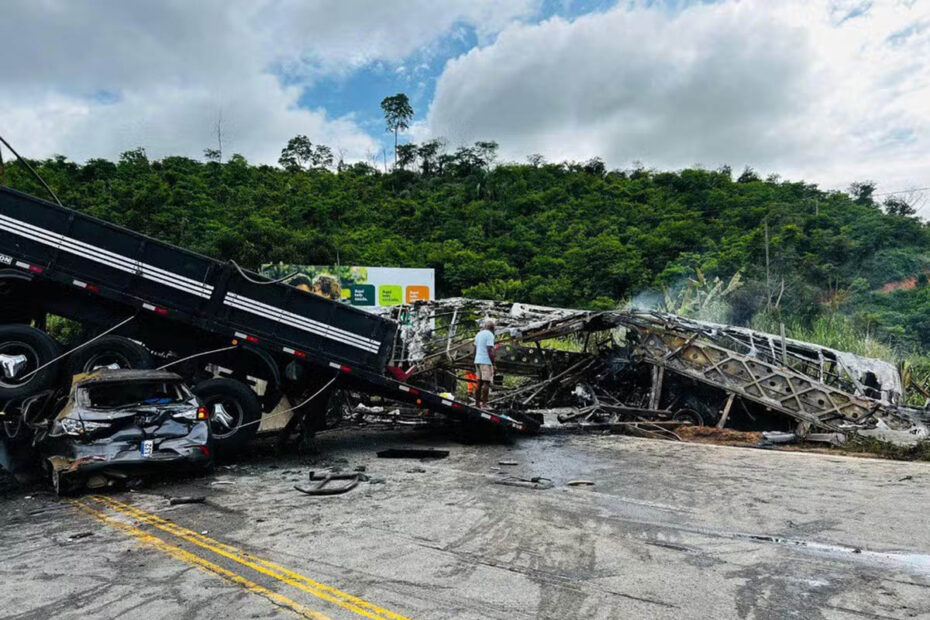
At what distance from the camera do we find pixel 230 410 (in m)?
9.34

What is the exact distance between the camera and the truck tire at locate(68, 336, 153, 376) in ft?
28.8

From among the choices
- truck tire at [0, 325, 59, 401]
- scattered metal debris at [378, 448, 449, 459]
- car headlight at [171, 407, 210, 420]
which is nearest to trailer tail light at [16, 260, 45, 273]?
truck tire at [0, 325, 59, 401]

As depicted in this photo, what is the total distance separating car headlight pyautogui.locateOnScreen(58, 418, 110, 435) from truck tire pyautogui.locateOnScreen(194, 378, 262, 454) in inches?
78.0

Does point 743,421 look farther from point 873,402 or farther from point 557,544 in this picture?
point 557,544

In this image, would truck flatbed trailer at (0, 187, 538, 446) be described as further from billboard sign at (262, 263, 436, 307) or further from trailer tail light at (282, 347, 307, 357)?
billboard sign at (262, 263, 436, 307)

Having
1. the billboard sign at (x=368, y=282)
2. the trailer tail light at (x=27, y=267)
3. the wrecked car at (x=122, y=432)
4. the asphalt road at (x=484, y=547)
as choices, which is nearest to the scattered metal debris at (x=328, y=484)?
the asphalt road at (x=484, y=547)

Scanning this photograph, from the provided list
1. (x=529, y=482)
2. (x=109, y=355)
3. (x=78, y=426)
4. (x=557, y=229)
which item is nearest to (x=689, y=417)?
(x=529, y=482)

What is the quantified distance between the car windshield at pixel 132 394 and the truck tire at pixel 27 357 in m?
1.44

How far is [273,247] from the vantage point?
36.8 metres

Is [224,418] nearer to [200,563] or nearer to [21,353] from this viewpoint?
[21,353]

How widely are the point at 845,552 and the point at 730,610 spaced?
183 cm

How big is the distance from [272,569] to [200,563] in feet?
2.03

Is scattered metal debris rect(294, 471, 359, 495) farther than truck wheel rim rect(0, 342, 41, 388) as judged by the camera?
No

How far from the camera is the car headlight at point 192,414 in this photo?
768cm
